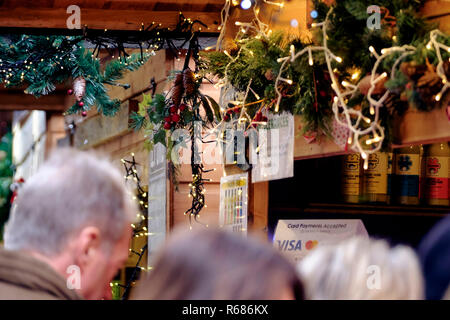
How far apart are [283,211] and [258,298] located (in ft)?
7.66

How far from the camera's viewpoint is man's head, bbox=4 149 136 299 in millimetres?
1492

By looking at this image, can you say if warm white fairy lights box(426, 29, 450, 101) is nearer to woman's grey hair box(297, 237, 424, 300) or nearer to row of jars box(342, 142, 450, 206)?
woman's grey hair box(297, 237, 424, 300)

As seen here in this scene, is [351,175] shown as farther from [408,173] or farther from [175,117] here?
[175,117]

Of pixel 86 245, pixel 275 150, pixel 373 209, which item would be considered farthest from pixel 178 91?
pixel 86 245

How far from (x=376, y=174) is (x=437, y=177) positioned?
241 millimetres

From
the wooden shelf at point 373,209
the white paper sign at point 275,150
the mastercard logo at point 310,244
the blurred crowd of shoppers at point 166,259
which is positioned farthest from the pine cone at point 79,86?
the blurred crowd of shoppers at point 166,259

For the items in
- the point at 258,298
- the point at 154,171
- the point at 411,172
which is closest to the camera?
the point at 258,298

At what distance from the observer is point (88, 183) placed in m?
1.50

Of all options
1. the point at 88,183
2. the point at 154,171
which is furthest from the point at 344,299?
the point at 154,171

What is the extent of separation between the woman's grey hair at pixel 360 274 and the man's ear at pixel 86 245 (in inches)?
15.7

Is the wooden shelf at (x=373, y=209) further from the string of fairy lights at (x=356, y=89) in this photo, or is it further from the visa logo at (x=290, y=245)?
the string of fairy lights at (x=356, y=89)

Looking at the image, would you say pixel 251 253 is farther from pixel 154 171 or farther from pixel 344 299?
pixel 154 171

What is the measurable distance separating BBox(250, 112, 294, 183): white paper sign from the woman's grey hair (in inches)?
66.3
